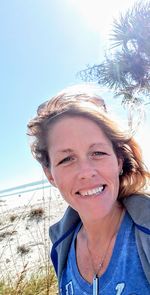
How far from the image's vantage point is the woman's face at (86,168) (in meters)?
1.50

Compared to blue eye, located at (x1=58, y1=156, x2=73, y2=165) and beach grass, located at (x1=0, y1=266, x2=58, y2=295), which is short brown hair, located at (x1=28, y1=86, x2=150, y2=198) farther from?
beach grass, located at (x1=0, y1=266, x2=58, y2=295)

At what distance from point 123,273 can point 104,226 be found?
25cm

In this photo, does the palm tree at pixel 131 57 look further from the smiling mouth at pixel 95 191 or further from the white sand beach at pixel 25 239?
the smiling mouth at pixel 95 191

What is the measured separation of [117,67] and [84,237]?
28.5 feet

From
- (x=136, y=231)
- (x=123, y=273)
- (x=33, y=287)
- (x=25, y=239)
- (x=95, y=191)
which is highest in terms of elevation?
(x=95, y=191)

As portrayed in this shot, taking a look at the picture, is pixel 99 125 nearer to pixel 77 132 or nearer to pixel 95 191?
pixel 77 132

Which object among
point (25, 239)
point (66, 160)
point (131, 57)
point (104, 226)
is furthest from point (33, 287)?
point (131, 57)

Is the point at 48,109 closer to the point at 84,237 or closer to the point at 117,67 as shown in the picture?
the point at 84,237

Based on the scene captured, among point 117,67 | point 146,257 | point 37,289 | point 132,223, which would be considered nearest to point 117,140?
point 132,223

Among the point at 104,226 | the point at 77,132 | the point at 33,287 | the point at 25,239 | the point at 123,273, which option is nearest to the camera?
the point at 123,273

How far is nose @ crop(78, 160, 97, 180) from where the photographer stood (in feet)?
4.88

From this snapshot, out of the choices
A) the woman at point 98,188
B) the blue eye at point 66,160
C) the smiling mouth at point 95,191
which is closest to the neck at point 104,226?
the woman at point 98,188

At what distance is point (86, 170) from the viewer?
1.49m

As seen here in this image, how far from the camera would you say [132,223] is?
1.49 metres
